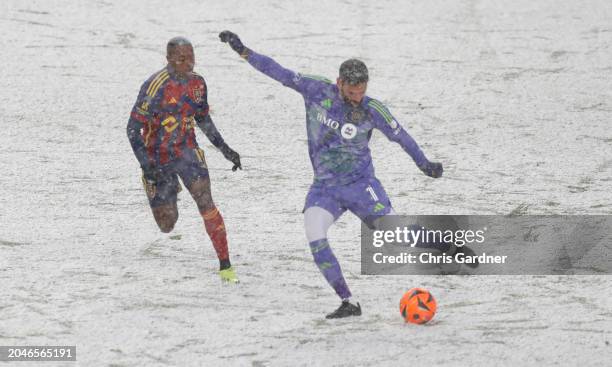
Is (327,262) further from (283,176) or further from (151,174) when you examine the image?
(283,176)

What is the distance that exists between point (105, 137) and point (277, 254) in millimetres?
5402

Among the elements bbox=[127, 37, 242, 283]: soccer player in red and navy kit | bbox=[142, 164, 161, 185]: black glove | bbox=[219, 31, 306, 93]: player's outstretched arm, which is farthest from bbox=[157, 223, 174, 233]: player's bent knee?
bbox=[219, 31, 306, 93]: player's outstretched arm

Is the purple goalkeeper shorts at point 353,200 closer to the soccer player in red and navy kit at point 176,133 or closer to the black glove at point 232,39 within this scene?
the soccer player in red and navy kit at point 176,133

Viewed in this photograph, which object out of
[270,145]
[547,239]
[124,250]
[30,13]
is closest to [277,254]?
[124,250]

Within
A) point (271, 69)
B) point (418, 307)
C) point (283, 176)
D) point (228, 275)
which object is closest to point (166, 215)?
point (228, 275)

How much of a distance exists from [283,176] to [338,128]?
4870 mm

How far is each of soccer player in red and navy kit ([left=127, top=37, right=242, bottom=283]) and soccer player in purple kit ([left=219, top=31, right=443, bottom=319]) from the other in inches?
31.3

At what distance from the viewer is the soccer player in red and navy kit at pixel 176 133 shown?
958 centimetres

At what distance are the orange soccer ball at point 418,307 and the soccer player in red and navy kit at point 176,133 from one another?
193cm

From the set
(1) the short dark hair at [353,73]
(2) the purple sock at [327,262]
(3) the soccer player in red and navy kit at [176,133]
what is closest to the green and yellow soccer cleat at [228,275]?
(3) the soccer player in red and navy kit at [176,133]

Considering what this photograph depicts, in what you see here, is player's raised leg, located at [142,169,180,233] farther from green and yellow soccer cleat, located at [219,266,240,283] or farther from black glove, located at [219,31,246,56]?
black glove, located at [219,31,246,56]

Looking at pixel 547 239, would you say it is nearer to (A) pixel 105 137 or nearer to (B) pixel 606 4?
(A) pixel 105 137

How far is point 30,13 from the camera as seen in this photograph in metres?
20.5

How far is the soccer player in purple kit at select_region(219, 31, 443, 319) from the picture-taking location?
8.95 m
